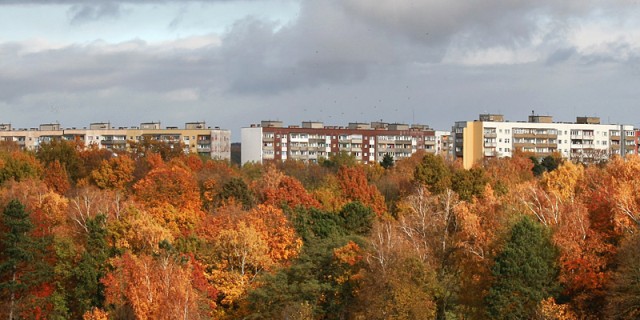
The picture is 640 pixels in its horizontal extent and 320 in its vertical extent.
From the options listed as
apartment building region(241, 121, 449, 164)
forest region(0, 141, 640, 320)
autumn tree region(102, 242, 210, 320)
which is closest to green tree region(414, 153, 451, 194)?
forest region(0, 141, 640, 320)

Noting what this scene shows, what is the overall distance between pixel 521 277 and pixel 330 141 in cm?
10027

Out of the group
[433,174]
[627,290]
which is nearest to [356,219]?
[433,174]

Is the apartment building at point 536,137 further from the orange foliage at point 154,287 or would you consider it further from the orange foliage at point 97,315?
the orange foliage at point 97,315

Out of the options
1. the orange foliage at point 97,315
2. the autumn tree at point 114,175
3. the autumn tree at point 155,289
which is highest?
the autumn tree at point 114,175

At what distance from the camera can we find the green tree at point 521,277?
2041 inches

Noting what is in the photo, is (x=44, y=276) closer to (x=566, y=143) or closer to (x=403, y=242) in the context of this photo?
(x=403, y=242)

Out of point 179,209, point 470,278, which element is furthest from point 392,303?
point 179,209

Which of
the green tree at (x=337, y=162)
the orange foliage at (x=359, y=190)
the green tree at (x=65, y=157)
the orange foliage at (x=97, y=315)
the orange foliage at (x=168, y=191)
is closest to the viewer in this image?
the orange foliage at (x=97, y=315)

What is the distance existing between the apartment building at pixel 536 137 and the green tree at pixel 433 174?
→ 45.6 meters

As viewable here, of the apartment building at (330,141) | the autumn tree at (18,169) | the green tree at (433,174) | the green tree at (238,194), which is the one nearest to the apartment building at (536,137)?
the apartment building at (330,141)

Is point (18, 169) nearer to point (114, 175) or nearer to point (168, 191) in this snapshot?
point (114, 175)

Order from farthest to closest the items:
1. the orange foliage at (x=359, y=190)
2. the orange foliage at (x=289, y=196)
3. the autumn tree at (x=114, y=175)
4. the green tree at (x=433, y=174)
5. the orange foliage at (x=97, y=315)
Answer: the autumn tree at (x=114, y=175)
the orange foliage at (x=359, y=190)
the green tree at (x=433, y=174)
the orange foliage at (x=289, y=196)
the orange foliage at (x=97, y=315)

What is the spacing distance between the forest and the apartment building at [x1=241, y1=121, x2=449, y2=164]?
61920 mm

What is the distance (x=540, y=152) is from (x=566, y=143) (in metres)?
3.88
